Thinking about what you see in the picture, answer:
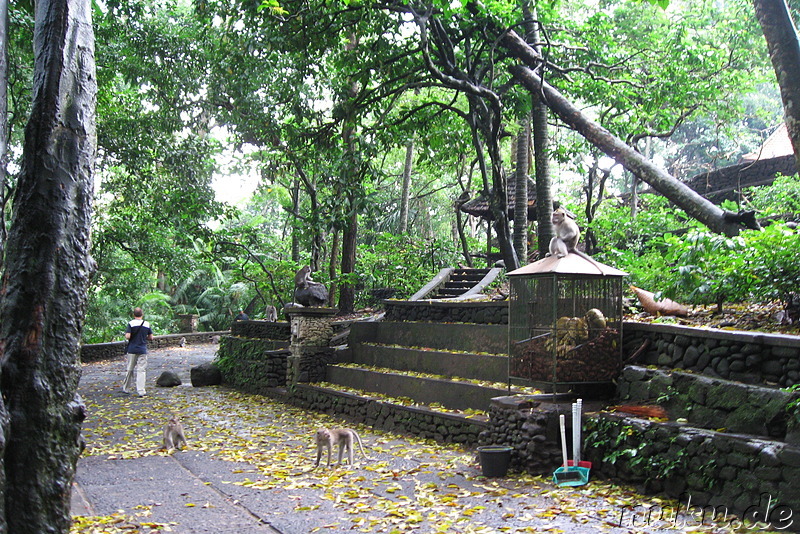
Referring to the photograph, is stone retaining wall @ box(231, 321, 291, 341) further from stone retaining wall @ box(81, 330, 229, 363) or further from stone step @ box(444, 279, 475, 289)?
stone retaining wall @ box(81, 330, 229, 363)

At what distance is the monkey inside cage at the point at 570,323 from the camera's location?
755 centimetres

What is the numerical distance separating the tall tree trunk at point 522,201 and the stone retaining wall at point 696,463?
863 cm

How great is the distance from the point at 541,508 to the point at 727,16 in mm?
15551

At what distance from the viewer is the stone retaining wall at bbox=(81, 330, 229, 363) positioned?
22.8 meters

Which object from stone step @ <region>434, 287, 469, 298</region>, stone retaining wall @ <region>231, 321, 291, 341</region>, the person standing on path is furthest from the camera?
stone retaining wall @ <region>231, 321, 291, 341</region>

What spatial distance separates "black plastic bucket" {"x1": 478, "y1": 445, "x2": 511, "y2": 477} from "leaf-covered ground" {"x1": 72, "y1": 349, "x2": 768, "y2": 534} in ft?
0.36

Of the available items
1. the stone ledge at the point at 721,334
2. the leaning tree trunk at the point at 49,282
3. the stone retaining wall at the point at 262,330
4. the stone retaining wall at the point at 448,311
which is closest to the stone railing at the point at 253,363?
the stone retaining wall at the point at 262,330

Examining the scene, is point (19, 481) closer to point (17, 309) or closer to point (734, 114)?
point (17, 309)

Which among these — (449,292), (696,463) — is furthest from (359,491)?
(449,292)

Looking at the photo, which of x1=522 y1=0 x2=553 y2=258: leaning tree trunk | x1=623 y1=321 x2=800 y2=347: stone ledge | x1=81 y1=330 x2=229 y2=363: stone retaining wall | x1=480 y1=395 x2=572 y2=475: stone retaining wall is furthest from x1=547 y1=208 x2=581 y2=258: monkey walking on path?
x1=81 y1=330 x2=229 y2=363: stone retaining wall

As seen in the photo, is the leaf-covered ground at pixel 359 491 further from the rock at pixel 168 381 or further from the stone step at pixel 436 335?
the rock at pixel 168 381

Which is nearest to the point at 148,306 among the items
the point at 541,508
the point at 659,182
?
the point at 659,182

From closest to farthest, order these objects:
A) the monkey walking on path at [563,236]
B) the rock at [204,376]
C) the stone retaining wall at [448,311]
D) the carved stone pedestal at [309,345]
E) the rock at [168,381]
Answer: the monkey walking on path at [563,236], the stone retaining wall at [448,311], the carved stone pedestal at [309,345], the rock at [168,381], the rock at [204,376]

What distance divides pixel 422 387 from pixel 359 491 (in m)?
3.72
